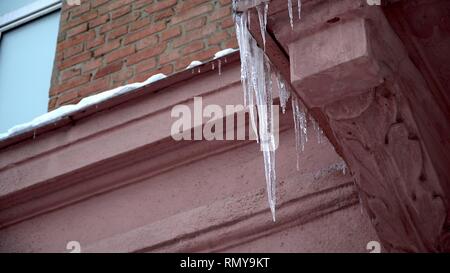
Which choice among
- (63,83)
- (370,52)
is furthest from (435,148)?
(63,83)

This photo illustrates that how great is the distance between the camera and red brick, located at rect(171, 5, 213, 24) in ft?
16.8

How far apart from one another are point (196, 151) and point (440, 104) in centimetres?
134

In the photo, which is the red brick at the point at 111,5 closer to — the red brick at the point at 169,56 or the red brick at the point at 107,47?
the red brick at the point at 107,47

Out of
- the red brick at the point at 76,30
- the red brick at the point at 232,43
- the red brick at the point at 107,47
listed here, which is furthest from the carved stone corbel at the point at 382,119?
the red brick at the point at 76,30

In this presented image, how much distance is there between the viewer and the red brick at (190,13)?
512 centimetres

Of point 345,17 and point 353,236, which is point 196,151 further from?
point 345,17

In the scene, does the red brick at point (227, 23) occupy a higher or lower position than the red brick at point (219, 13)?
lower

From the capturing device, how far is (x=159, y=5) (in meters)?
5.34

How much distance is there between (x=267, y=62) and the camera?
11.2ft

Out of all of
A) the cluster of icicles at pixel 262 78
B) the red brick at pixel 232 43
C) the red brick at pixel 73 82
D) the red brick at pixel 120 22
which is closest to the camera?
the cluster of icicles at pixel 262 78

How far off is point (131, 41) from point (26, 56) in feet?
3.04

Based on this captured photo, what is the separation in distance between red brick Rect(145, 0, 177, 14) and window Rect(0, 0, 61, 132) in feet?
2.39

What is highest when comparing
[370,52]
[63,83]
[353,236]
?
[63,83]

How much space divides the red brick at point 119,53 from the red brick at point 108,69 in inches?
1.6
